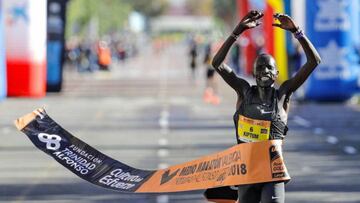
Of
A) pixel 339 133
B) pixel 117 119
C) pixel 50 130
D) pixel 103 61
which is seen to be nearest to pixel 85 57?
pixel 103 61

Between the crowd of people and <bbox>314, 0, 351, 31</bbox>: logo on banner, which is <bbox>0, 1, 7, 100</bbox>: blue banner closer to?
<bbox>314, 0, 351, 31</bbox>: logo on banner

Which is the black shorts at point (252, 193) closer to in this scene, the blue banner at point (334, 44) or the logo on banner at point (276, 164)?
the logo on banner at point (276, 164)

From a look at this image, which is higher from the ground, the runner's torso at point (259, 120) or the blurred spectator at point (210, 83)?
the runner's torso at point (259, 120)

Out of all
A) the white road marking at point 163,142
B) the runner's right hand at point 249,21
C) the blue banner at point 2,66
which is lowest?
the white road marking at point 163,142

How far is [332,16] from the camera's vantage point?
32.3 m

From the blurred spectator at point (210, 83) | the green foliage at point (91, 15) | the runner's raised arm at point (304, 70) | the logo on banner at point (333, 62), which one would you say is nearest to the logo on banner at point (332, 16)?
the logo on banner at point (333, 62)

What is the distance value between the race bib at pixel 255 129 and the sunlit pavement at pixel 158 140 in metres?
5.03

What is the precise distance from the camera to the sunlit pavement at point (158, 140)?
46.3 ft

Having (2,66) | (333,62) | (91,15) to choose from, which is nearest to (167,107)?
(333,62)

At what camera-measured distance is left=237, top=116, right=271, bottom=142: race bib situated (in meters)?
8.20

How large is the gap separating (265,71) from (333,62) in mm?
24501

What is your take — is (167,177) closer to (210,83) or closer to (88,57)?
(210,83)

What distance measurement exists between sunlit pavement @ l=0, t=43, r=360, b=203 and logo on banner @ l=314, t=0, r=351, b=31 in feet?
7.72

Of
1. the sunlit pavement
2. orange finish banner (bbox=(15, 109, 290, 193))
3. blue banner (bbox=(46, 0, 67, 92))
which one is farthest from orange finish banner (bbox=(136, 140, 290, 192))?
blue banner (bbox=(46, 0, 67, 92))
